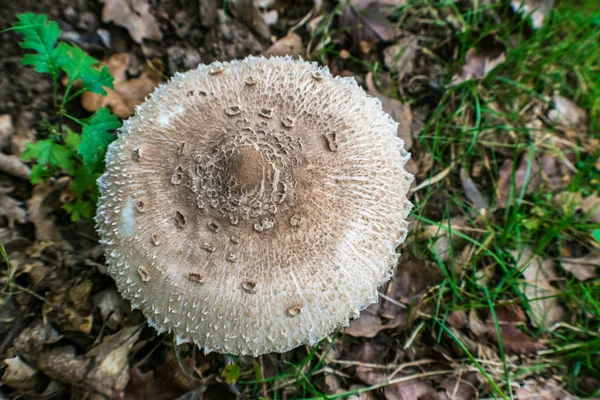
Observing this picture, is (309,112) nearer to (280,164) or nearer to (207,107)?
(280,164)

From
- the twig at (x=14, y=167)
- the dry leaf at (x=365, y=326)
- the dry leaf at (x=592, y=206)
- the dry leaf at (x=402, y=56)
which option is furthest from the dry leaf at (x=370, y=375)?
the twig at (x=14, y=167)

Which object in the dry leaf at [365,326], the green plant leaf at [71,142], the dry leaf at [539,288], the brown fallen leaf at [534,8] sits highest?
the brown fallen leaf at [534,8]

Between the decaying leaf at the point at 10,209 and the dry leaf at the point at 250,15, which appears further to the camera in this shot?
the dry leaf at the point at 250,15

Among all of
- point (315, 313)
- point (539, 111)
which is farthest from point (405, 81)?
point (315, 313)

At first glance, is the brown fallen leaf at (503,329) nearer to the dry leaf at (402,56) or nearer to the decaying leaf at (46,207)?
the dry leaf at (402,56)

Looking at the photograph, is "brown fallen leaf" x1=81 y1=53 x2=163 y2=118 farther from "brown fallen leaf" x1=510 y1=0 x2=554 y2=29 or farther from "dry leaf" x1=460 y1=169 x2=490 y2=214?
"brown fallen leaf" x1=510 y1=0 x2=554 y2=29

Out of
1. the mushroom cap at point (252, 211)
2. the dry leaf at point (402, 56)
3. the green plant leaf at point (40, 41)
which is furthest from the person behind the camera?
the dry leaf at point (402, 56)

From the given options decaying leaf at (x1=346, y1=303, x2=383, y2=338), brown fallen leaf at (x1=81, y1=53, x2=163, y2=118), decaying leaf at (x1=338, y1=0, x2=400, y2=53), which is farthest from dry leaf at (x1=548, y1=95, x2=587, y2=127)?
brown fallen leaf at (x1=81, y1=53, x2=163, y2=118)
